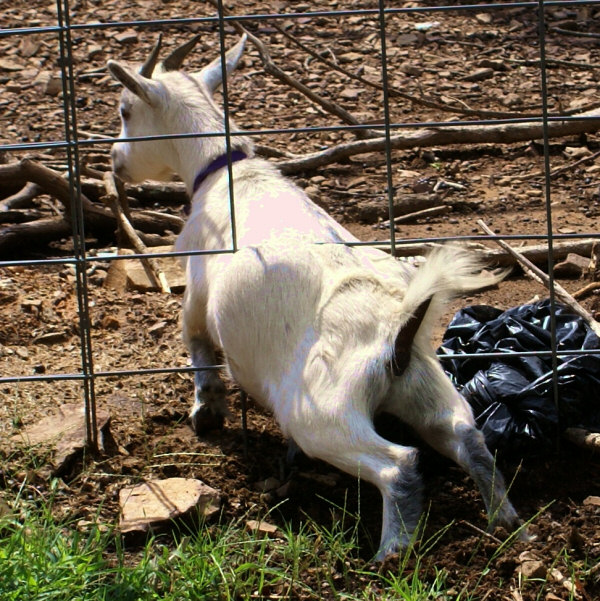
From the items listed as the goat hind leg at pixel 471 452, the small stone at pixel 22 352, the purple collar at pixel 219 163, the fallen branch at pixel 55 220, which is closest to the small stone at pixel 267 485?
the goat hind leg at pixel 471 452

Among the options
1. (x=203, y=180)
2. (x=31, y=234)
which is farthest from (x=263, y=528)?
(x=31, y=234)

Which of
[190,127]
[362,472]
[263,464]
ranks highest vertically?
[190,127]

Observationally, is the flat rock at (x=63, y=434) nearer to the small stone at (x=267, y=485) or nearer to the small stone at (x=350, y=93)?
the small stone at (x=267, y=485)

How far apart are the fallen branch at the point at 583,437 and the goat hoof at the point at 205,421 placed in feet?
5.48

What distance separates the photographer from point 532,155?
8.84 m

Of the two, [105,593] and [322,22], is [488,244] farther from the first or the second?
[322,22]

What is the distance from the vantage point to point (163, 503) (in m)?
3.93

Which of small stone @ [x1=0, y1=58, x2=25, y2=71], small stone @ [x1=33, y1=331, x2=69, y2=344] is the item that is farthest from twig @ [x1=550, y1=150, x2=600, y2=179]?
small stone @ [x1=0, y1=58, x2=25, y2=71]

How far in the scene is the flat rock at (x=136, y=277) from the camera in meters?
6.55

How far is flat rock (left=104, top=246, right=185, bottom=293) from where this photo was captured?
655 cm

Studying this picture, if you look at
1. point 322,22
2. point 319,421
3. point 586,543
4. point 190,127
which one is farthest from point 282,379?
point 322,22

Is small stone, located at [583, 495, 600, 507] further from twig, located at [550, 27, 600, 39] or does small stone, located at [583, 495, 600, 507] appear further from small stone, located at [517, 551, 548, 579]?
twig, located at [550, 27, 600, 39]

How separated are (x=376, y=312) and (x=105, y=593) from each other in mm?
1494

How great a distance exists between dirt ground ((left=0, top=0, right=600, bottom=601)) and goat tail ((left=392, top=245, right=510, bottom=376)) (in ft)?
2.05
